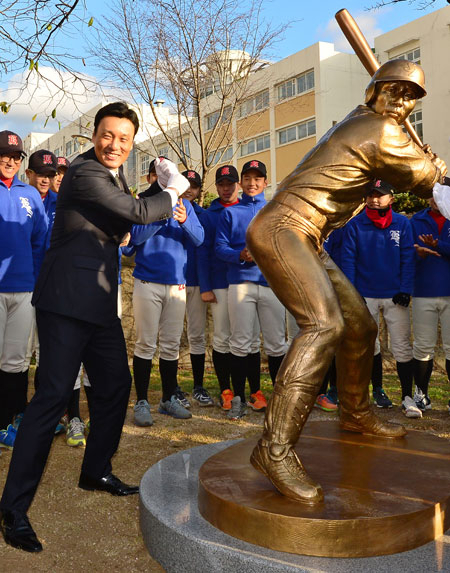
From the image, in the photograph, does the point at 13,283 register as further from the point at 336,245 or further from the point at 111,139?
the point at 336,245

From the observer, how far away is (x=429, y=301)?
6.17 meters

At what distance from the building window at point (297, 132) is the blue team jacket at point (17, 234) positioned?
982 inches

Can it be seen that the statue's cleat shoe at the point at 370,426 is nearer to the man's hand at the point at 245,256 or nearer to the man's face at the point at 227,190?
the man's hand at the point at 245,256

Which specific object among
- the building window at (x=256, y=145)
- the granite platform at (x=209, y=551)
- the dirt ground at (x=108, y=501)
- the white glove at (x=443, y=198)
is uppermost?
the building window at (x=256, y=145)

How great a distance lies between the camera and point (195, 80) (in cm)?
1272

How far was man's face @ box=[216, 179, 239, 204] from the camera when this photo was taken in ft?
22.0

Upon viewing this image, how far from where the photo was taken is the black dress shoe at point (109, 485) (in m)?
4.01

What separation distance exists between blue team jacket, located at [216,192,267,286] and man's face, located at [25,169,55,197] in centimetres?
188

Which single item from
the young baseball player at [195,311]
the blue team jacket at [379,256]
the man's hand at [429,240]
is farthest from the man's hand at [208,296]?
the man's hand at [429,240]

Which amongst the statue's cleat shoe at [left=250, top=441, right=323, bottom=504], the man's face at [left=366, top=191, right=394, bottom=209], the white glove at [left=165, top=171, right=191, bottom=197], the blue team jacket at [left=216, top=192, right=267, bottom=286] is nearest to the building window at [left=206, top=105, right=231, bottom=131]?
the blue team jacket at [left=216, top=192, right=267, bottom=286]

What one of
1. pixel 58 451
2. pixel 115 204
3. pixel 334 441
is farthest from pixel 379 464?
pixel 58 451

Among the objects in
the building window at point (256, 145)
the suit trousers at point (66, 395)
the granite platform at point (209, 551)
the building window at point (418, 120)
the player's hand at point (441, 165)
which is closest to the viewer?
the granite platform at point (209, 551)

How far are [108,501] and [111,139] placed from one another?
2435mm

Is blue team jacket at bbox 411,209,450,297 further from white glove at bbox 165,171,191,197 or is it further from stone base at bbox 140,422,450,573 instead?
white glove at bbox 165,171,191,197
